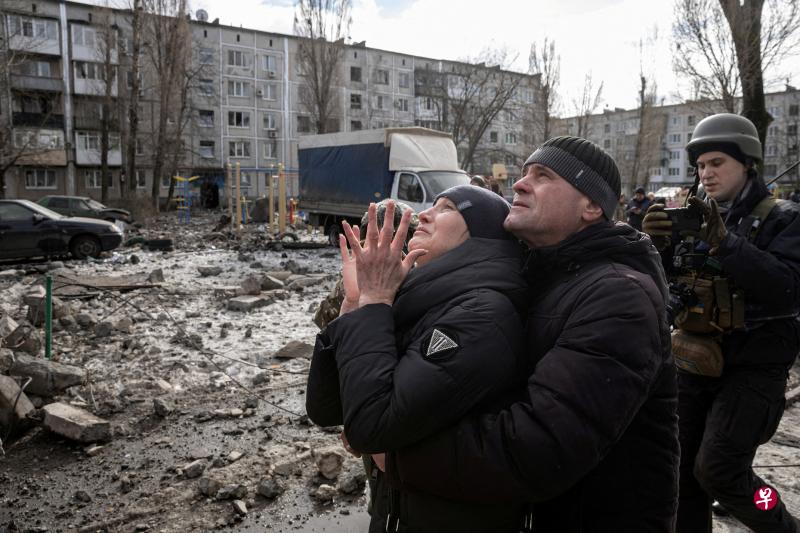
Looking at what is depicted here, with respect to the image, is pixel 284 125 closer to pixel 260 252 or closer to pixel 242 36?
pixel 242 36

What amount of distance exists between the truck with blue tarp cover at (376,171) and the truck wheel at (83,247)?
23.3 ft

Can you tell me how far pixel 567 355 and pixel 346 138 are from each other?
718 inches

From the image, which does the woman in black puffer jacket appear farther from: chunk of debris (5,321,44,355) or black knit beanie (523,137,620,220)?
chunk of debris (5,321,44,355)

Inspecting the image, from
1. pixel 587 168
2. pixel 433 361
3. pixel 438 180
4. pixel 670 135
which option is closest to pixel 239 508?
pixel 433 361

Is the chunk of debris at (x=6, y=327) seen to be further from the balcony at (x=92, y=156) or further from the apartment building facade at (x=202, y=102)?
the balcony at (x=92, y=156)

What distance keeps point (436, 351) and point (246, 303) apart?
8.11 meters

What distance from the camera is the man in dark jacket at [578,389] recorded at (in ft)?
4.38

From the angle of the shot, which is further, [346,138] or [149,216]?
[149,216]

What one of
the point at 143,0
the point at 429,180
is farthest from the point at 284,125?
the point at 429,180

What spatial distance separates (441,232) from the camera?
171 centimetres

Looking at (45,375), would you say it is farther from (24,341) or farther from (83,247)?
(83,247)

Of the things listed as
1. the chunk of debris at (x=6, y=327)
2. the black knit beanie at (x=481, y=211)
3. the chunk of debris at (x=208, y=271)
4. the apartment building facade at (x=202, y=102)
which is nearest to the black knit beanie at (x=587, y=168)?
the black knit beanie at (x=481, y=211)

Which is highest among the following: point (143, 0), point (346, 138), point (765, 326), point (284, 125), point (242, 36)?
point (242, 36)

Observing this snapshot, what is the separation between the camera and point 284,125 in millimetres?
57594
